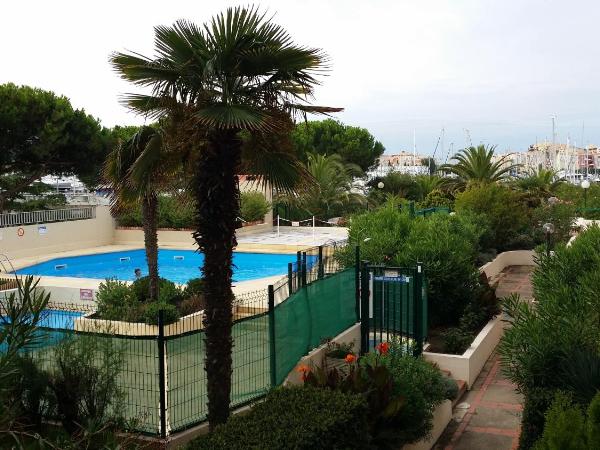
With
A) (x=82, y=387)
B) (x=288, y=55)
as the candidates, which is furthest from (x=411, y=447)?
(x=288, y=55)

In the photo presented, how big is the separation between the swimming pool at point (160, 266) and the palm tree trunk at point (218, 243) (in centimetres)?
1598

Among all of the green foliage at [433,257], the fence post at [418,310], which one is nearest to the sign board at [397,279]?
the fence post at [418,310]

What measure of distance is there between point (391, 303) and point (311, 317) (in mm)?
2159

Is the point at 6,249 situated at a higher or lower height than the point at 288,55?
lower

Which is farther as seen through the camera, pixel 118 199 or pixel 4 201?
pixel 4 201

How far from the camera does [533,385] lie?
6.70m

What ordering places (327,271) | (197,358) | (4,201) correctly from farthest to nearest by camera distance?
(4,201) < (327,271) < (197,358)

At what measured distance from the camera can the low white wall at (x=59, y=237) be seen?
25.8 m

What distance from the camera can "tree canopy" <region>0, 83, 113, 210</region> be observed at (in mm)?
28156

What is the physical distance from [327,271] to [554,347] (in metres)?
6.69

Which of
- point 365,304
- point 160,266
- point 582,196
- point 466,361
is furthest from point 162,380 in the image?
point 582,196

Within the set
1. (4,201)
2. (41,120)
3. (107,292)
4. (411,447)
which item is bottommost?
(411,447)

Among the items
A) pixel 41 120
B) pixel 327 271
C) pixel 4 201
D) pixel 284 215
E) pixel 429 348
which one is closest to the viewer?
pixel 429 348

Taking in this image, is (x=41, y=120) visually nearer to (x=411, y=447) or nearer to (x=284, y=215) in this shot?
(x=284, y=215)
